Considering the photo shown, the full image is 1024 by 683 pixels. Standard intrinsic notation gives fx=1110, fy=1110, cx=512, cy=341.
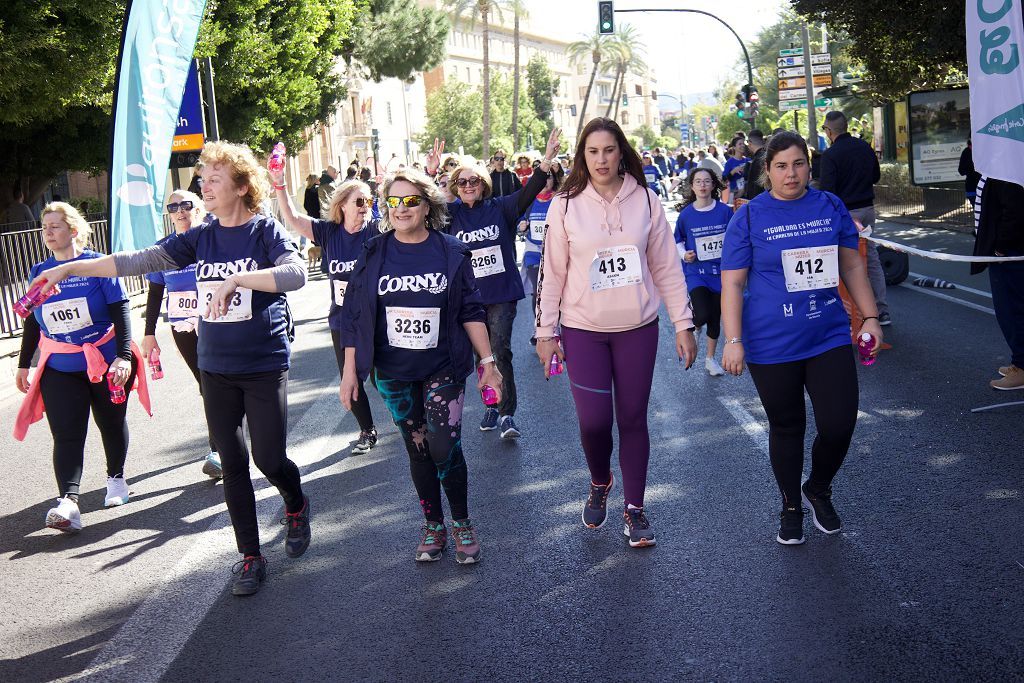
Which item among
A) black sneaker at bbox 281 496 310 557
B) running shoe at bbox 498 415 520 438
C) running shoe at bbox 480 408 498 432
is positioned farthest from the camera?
running shoe at bbox 480 408 498 432

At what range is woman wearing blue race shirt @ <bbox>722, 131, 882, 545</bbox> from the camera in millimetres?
4812

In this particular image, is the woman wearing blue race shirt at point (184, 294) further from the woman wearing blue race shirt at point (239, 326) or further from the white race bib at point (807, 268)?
the white race bib at point (807, 268)

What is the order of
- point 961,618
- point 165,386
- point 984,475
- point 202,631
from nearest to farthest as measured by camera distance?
point 961,618 < point 202,631 < point 984,475 < point 165,386

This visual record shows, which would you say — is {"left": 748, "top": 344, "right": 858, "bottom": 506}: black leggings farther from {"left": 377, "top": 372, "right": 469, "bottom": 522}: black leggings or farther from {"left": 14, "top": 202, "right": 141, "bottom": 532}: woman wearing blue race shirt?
{"left": 14, "top": 202, "right": 141, "bottom": 532}: woman wearing blue race shirt

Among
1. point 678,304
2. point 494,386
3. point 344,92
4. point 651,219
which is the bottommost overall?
point 494,386

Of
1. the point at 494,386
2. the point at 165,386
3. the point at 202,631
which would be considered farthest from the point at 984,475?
the point at 165,386

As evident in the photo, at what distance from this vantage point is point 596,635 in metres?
4.13

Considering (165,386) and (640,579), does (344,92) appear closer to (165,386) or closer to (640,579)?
(165,386)

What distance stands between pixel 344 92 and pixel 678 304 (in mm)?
31421

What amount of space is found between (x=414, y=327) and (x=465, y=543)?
1019 mm

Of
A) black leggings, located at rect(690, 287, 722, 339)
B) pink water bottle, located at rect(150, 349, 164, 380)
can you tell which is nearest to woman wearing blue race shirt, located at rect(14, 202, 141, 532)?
pink water bottle, located at rect(150, 349, 164, 380)

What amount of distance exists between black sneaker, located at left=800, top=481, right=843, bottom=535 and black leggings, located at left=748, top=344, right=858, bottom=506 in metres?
0.05

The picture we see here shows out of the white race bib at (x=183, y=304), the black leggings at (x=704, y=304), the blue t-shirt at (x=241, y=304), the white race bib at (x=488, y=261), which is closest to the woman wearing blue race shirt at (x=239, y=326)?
the blue t-shirt at (x=241, y=304)

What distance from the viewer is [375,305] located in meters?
4.95
